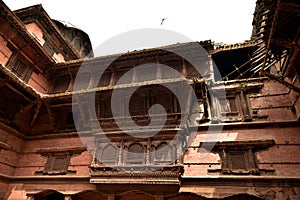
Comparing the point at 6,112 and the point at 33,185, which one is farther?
the point at 6,112

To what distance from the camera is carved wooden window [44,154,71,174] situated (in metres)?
10.4

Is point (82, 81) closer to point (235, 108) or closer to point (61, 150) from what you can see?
point (61, 150)

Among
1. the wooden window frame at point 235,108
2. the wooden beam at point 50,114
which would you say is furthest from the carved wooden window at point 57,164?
the wooden window frame at point 235,108

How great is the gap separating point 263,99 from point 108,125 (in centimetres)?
703

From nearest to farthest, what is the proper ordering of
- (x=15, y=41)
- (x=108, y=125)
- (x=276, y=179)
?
1. (x=276, y=179)
2. (x=108, y=125)
3. (x=15, y=41)

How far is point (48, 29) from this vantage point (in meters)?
15.0

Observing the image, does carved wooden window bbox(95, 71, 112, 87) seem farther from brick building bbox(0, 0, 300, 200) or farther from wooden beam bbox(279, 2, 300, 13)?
wooden beam bbox(279, 2, 300, 13)

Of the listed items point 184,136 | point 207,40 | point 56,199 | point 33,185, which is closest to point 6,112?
point 33,185

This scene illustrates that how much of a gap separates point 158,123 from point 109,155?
2.49 meters

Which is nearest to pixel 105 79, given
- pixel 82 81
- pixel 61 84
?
pixel 82 81

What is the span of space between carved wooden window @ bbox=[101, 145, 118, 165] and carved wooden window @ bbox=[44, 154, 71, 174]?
7.03ft

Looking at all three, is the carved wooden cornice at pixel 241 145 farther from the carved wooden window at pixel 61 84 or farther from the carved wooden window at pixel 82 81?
the carved wooden window at pixel 61 84

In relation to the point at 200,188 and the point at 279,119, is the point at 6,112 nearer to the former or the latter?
the point at 200,188

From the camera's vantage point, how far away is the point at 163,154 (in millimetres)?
8875
